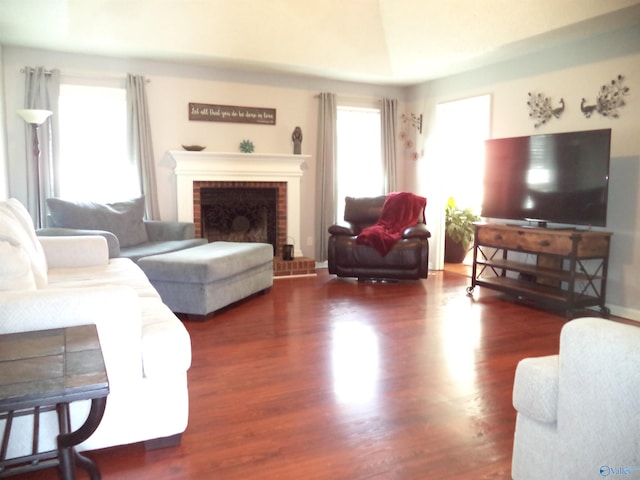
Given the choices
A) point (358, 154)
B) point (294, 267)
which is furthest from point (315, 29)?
point (294, 267)

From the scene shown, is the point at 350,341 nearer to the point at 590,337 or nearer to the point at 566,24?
the point at 590,337

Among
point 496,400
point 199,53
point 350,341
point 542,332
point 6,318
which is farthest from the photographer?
point 199,53

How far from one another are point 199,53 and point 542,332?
3.97m

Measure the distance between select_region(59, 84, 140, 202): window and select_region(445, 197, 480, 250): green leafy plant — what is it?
3.92 m

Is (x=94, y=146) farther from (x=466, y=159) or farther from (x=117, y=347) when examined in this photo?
(x=466, y=159)

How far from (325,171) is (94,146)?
2573 mm

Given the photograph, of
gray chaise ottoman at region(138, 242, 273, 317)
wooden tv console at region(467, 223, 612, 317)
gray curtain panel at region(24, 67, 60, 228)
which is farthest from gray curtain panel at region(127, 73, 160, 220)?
wooden tv console at region(467, 223, 612, 317)

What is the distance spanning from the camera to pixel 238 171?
534cm

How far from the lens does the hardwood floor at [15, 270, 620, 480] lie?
5.97 feet

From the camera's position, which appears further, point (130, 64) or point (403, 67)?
point (403, 67)

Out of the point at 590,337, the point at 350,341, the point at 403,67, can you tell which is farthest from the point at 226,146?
the point at 590,337

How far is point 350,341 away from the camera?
323cm

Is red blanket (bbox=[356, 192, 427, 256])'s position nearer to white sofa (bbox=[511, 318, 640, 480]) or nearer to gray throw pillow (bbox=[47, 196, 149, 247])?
gray throw pillow (bbox=[47, 196, 149, 247])

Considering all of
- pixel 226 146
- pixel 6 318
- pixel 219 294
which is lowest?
pixel 219 294
